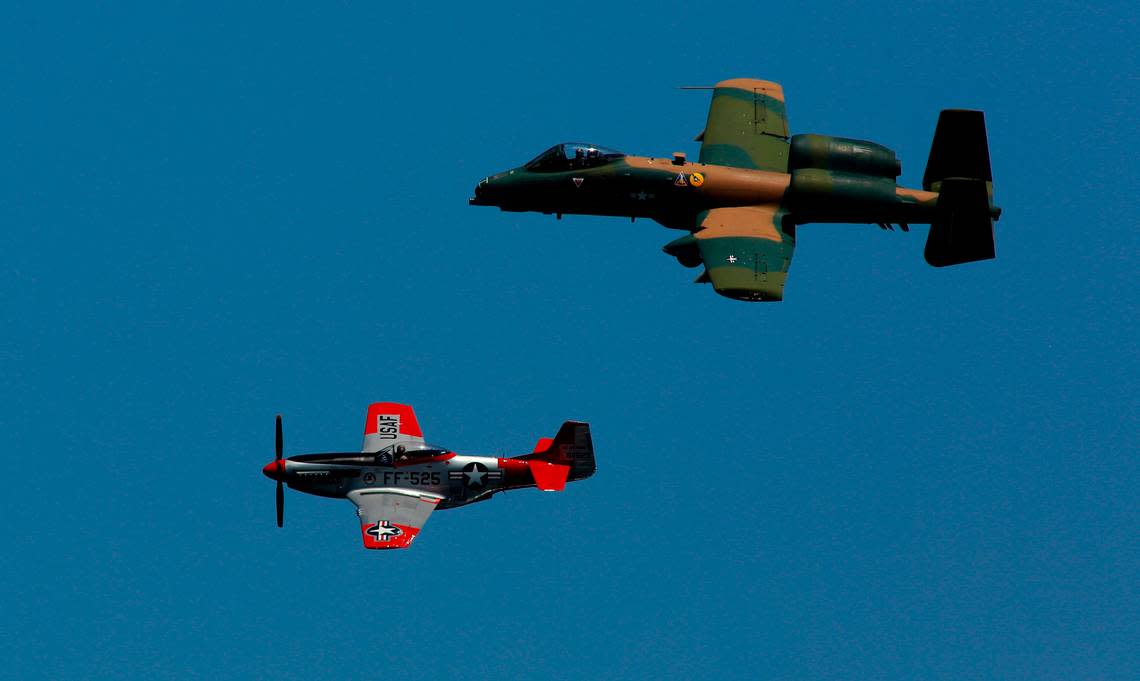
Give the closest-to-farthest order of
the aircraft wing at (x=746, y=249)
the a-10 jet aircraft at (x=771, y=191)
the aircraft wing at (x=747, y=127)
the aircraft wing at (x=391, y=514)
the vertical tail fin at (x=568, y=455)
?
the aircraft wing at (x=391, y=514) → the aircraft wing at (x=746, y=249) → the vertical tail fin at (x=568, y=455) → the a-10 jet aircraft at (x=771, y=191) → the aircraft wing at (x=747, y=127)

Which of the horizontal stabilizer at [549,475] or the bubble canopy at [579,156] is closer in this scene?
the horizontal stabilizer at [549,475]

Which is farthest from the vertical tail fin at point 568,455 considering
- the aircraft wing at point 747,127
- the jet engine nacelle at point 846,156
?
the jet engine nacelle at point 846,156

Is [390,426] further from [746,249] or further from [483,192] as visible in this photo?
[746,249]

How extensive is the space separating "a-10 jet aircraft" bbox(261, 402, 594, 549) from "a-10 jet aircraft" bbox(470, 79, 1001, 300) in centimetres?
731

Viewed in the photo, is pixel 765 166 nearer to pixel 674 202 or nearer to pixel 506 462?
pixel 674 202

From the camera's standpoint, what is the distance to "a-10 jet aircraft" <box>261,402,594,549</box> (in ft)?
293

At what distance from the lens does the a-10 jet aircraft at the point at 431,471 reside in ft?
293

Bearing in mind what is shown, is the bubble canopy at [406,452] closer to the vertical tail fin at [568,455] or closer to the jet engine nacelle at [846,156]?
the vertical tail fin at [568,455]

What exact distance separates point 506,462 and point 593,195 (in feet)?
30.6

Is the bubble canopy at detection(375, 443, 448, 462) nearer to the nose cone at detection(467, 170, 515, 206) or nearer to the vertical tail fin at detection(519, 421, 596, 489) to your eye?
the vertical tail fin at detection(519, 421, 596, 489)

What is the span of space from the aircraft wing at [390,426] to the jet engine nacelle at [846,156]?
14.9 meters

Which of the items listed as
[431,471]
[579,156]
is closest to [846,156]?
[579,156]

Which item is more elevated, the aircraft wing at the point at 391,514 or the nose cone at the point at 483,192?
the nose cone at the point at 483,192

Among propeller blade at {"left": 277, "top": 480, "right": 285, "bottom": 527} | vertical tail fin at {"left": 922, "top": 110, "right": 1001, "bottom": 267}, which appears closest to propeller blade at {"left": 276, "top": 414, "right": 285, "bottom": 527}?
propeller blade at {"left": 277, "top": 480, "right": 285, "bottom": 527}
